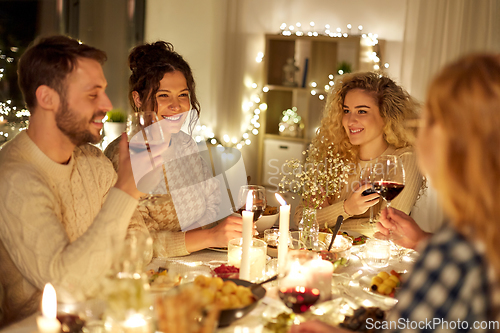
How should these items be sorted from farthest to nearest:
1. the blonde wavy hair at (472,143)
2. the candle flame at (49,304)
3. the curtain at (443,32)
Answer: the curtain at (443,32)
the candle flame at (49,304)
the blonde wavy hair at (472,143)

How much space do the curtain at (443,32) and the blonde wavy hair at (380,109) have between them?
1501 millimetres

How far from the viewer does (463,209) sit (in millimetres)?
694

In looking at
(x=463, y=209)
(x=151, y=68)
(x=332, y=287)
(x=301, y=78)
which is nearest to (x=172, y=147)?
(x=151, y=68)

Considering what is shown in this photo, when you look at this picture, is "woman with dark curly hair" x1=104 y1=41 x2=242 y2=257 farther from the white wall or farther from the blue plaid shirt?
the white wall

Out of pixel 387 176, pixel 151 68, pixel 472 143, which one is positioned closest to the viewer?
pixel 472 143

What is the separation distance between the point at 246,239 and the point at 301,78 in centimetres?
435

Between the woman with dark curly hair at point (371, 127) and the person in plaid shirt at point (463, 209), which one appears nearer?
the person in plaid shirt at point (463, 209)

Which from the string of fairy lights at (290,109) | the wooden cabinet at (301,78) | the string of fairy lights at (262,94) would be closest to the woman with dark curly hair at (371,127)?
the string of fairy lights at (262,94)

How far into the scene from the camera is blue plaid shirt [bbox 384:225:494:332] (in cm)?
69

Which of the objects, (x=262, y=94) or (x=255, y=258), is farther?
(x=262, y=94)

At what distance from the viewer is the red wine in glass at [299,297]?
3.39 feet

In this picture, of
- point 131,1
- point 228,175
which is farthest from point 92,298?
point 131,1

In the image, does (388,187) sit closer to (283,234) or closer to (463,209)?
(283,234)

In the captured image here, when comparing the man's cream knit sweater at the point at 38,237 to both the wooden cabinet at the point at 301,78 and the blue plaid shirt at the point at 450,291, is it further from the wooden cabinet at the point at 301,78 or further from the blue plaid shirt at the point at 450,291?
the wooden cabinet at the point at 301,78
